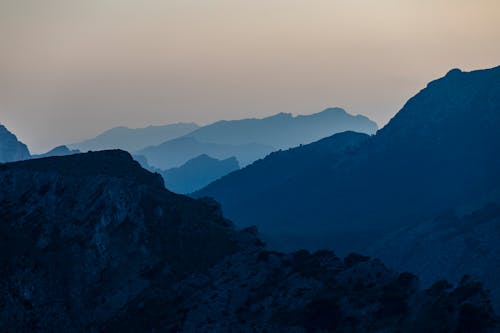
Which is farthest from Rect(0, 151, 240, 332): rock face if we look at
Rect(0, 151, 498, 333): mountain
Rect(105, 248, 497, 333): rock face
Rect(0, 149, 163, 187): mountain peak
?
Rect(105, 248, 497, 333): rock face

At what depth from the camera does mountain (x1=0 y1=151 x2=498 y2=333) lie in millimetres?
113375

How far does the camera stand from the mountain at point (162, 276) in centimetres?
11338

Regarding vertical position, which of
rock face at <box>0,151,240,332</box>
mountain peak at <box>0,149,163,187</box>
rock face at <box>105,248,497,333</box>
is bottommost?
rock face at <box>105,248,497,333</box>

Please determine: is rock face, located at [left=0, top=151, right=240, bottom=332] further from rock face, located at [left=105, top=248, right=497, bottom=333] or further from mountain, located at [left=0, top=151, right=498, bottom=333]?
rock face, located at [left=105, top=248, right=497, bottom=333]

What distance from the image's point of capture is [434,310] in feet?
366

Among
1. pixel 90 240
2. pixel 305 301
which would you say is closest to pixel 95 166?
pixel 90 240

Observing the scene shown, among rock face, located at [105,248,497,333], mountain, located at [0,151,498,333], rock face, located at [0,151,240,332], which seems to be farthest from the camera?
rock face, located at [0,151,240,332]

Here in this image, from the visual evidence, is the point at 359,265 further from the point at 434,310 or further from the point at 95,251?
the point at 95,251

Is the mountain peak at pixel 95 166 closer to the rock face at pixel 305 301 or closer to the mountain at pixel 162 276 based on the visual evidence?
the mountain at pixel 162 276

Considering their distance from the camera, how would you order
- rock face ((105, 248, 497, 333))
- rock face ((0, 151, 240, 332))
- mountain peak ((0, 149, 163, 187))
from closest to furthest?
rock face ((105, 248, 497, 333)) → rock face ((0, 151, 240, 332)) → mountain peak ((0, 149, 163, 187))

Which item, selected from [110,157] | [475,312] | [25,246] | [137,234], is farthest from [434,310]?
[110,157]

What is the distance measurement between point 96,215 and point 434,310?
2437 inches

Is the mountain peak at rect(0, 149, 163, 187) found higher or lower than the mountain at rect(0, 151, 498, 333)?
higher

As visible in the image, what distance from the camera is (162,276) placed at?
5177 inches
